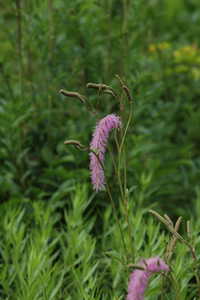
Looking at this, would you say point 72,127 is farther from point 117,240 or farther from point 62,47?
point 117,240

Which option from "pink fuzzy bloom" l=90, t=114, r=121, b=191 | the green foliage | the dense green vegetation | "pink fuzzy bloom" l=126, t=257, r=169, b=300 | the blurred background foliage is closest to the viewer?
"pink fuzzy bloom" l=126, t=257, r=169, b=300

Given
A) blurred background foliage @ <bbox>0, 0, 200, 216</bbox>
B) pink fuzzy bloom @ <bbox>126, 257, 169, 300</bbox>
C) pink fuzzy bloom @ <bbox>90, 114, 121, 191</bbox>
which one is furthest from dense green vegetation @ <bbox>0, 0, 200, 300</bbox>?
pink fuzzy bloom @ <bbox>126, 257, 169, 300</bbox>

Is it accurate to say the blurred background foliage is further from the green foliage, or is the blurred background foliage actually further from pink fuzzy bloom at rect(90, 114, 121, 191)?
pink fuzzy bloom at rect(90, 114, 121, 191)

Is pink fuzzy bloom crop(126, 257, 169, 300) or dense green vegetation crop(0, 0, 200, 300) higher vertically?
dense green vegetation crop(0, 0, 200, 300)

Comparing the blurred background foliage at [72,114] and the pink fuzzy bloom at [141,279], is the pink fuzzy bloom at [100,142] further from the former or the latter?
the blurred background foliage at [72,114]

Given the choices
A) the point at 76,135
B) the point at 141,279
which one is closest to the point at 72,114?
the point at 76,135

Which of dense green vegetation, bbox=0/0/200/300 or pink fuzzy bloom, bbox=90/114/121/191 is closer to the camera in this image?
pink fuzzy bloom, bbox=90/114/121/191

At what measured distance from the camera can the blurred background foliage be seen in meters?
2.71

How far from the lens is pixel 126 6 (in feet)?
9.20

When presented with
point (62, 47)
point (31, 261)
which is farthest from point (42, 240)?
point (62, 47)

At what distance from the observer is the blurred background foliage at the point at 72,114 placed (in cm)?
271

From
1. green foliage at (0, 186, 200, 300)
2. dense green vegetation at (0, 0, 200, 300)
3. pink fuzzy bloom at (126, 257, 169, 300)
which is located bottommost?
pink fuzzy bloom at (126, 257, 169, 300)

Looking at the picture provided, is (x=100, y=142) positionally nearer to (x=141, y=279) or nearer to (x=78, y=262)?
(x=141, y=279)

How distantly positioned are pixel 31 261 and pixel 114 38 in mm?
1663
